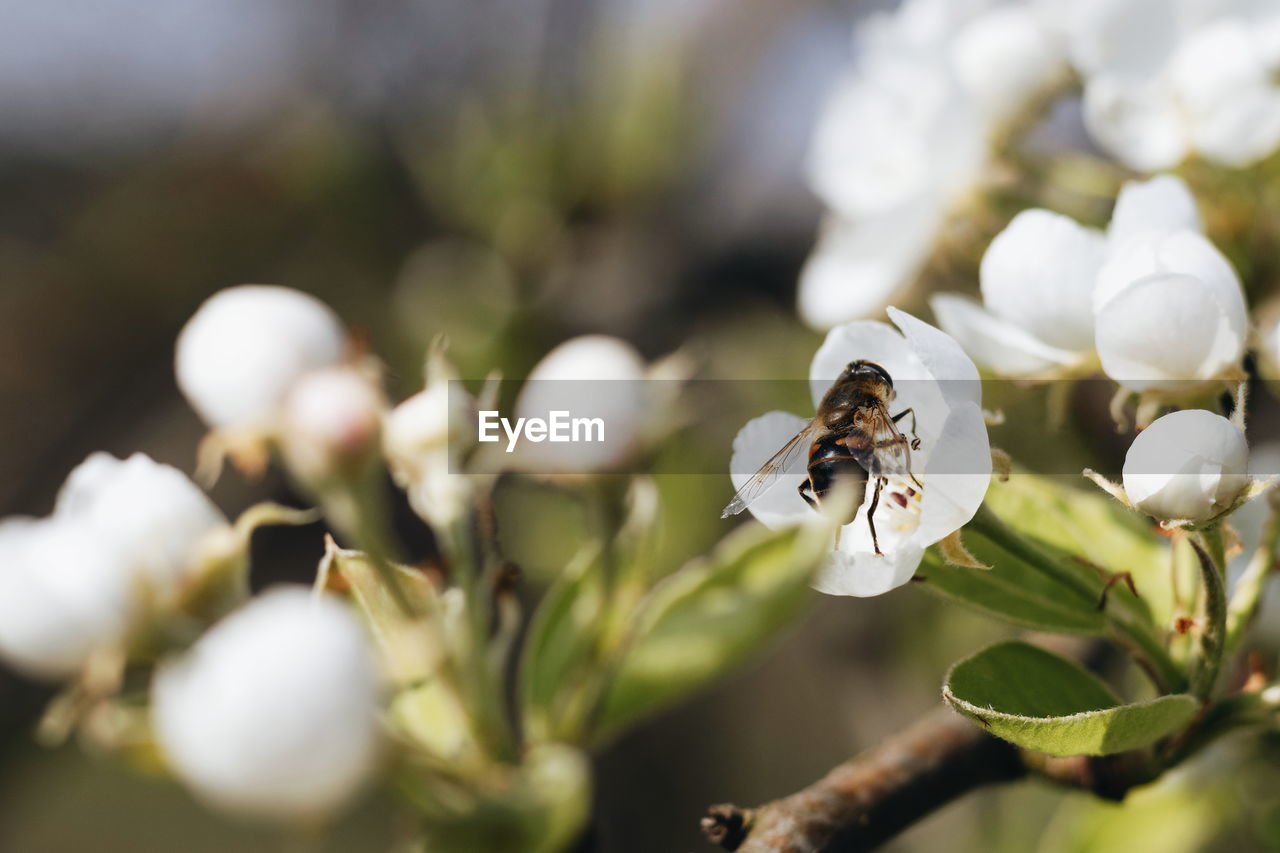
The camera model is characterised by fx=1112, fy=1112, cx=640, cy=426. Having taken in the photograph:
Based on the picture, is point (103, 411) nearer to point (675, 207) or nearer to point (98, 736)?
point (675, 207)

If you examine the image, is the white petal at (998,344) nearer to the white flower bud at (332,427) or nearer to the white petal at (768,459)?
the white petal at (768,459)

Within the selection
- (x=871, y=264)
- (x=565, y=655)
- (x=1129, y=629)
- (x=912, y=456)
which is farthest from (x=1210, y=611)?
(x=871, y=264)

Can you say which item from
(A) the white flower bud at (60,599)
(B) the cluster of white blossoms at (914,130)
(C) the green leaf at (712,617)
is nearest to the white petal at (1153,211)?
(C) the green leaf at (712,617)

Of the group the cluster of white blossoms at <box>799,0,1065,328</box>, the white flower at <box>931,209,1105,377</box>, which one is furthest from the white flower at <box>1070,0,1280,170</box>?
the white flower at <box>931,209,1105,377</box>

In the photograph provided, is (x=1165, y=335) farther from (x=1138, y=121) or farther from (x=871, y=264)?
(x=871, y=264)

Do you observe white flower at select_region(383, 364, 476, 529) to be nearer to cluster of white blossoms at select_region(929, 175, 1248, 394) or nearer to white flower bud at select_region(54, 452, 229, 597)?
white flower bud at select_region(54, 452, 229, 597)
